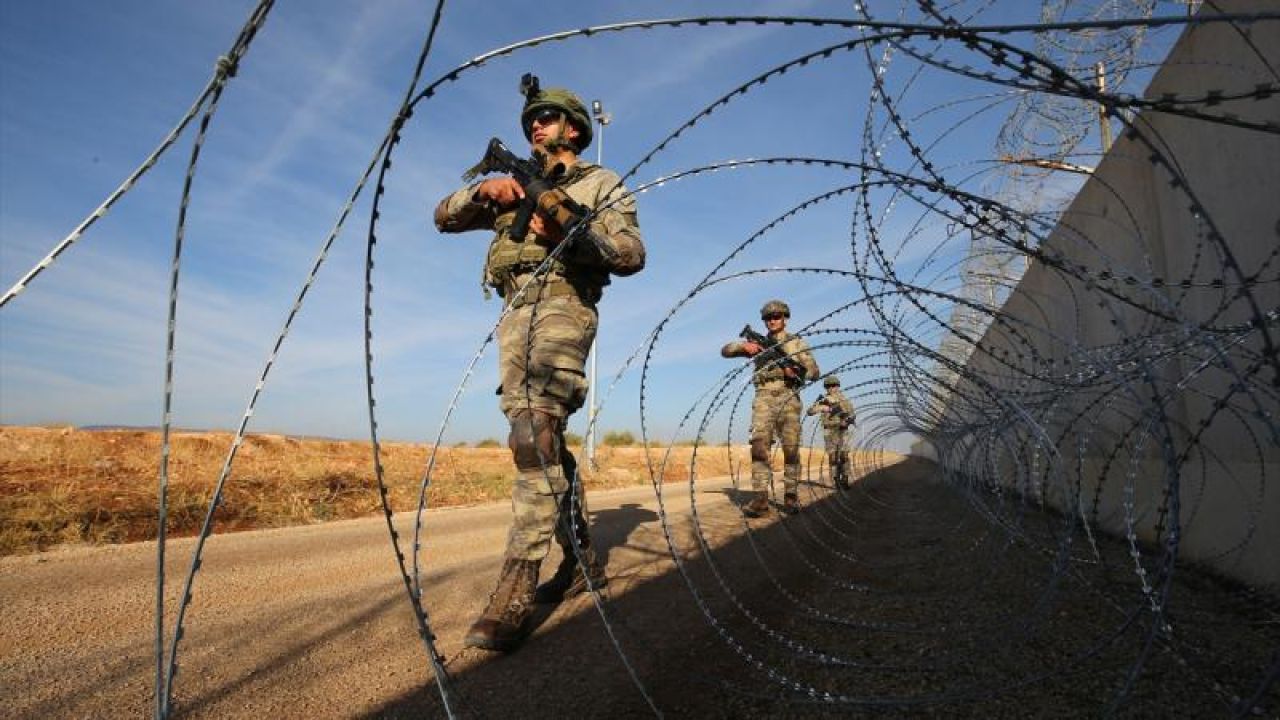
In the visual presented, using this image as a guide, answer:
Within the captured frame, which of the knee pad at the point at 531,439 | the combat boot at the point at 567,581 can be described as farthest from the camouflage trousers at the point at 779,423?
the knee pad at the point at 531,439

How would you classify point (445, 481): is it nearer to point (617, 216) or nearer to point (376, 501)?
point (376, 501)

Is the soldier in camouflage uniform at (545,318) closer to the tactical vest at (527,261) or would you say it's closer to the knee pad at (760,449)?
the tactical vest at (527,261)

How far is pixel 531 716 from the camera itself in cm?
192

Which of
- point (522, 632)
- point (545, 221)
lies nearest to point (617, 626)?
point (522, 632)

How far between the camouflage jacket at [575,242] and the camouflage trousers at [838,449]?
8766 millimetres

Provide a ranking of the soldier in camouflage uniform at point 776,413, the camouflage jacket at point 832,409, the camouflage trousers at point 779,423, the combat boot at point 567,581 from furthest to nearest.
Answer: the camouflage jacket at point 832,409 → the camouflage trousers at point 779,423 → the soldier in camouflage uniform at point 776,413 → the combat boot at point 567,581

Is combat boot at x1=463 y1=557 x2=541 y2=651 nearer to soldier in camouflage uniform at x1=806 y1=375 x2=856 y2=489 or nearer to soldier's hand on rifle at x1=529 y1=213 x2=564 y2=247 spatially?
soldier's hand on rifle at x1=529 y1=213 x2=564 y2=247

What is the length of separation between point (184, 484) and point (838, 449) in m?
9.35

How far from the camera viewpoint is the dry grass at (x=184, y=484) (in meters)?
5.26

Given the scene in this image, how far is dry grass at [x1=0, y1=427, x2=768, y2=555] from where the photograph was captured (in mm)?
5258

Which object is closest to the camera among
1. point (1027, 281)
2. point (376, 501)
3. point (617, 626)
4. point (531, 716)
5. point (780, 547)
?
point (531, 716)

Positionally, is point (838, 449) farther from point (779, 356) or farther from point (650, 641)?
point (650, 641)

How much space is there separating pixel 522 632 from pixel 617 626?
1.29 ft

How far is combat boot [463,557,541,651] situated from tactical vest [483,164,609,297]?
1277mm
